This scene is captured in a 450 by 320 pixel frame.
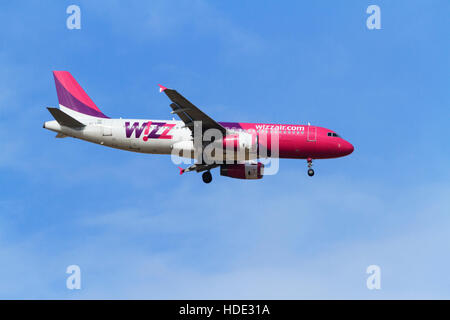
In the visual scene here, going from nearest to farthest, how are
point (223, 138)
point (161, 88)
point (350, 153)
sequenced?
point (161, 88), point (223, 138), point (350, 153)

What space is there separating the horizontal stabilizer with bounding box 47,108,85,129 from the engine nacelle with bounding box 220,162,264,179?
1190 centimetres

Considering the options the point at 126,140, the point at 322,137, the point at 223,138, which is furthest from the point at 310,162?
the point at 126,140

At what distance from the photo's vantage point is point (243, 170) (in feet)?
160

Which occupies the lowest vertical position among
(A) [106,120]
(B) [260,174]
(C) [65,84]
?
(B) [260,174]

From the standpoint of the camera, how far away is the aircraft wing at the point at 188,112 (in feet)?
135

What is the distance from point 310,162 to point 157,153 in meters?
12.0

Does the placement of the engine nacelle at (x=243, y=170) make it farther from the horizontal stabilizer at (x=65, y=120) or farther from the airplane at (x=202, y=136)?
the horizontal stabilizer at (x=65, y=120)

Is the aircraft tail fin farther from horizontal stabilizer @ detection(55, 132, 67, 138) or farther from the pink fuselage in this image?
the pink fuselage

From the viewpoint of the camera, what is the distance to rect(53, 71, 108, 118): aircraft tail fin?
159 ft

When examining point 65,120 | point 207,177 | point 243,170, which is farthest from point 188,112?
point 65,120

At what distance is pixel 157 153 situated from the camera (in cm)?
4684

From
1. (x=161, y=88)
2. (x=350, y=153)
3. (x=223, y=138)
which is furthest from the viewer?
(x=350, y=153)

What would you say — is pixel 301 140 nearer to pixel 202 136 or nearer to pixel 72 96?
pixel 202 136

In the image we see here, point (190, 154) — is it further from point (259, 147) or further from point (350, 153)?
point (350, 153)
